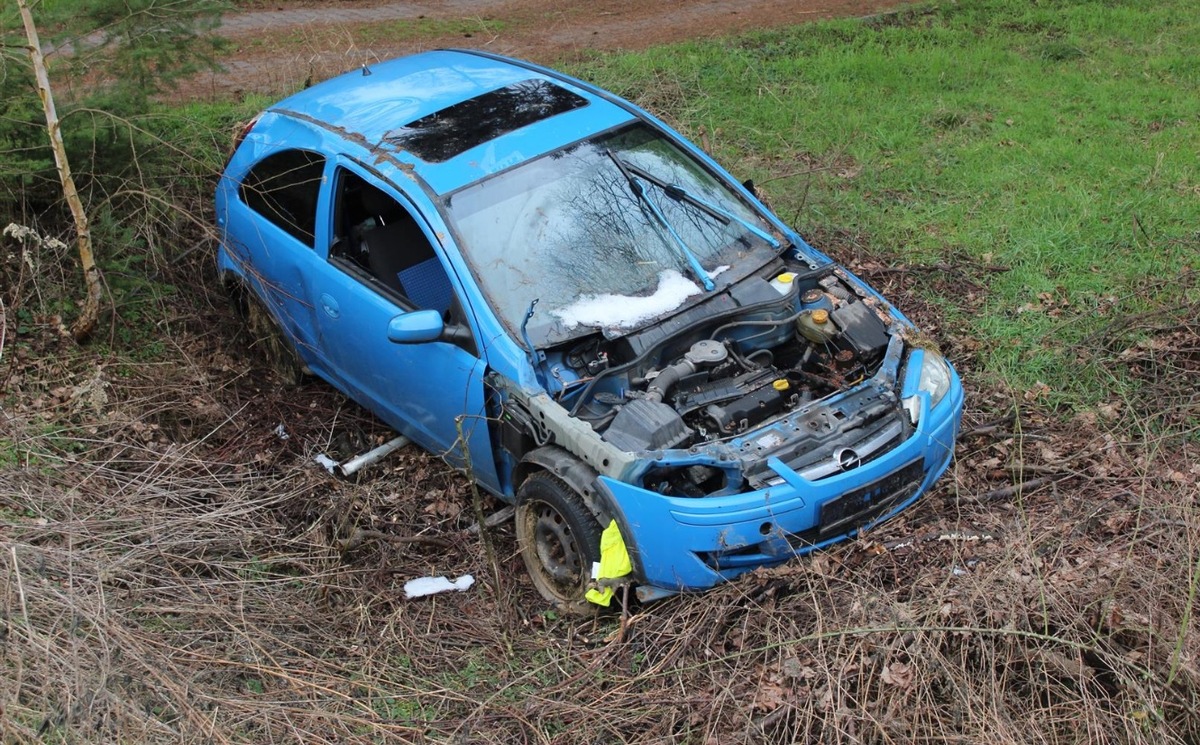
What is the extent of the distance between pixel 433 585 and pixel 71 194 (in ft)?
10.0

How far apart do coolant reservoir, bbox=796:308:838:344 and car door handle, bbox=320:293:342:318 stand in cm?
238

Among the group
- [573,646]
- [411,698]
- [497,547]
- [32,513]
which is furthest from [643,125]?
[32,513]

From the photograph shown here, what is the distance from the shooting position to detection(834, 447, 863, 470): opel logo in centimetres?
436

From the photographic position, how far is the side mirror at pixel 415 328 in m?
4.70

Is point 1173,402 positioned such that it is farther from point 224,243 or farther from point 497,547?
point 224,243

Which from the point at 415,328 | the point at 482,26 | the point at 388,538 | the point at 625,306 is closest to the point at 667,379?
the point at 625,306

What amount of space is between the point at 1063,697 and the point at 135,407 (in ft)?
15.8

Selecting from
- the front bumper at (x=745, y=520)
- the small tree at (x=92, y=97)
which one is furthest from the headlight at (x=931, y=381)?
the small tree at (x=92, y=97)

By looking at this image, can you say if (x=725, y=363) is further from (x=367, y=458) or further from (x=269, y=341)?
(x=269, y=341)

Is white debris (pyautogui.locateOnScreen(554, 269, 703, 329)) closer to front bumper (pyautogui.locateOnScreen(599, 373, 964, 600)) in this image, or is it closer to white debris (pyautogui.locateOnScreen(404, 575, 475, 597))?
front bumper (pyautogui.locateOnScreen(599, 373, 964, 600))

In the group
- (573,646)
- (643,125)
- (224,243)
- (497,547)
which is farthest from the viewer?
(224,243)

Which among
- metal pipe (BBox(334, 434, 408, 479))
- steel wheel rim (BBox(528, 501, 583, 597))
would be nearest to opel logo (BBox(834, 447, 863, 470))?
steel wheel rim (BBox(528, 501, 583, 597))

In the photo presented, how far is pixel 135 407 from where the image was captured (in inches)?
232

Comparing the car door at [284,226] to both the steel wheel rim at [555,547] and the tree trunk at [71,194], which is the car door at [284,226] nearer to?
the tree trunk at [71,194]
